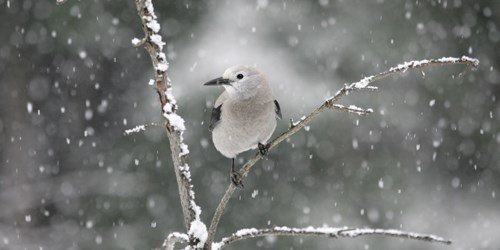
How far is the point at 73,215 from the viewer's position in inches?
411

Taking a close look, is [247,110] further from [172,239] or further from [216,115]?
[172,239]

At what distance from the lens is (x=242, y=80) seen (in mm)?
3947

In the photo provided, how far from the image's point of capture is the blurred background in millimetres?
9062

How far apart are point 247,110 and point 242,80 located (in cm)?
24

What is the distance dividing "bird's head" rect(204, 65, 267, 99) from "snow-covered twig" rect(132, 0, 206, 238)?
1982 millimetres

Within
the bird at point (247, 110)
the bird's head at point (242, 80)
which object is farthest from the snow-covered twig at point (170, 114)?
the bird at point (247, 110)

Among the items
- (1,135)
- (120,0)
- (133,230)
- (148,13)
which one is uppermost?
(120,0)

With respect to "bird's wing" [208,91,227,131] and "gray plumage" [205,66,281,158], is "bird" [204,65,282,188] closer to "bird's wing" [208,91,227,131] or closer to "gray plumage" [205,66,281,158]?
"gray plumage" [205,66,281,158]

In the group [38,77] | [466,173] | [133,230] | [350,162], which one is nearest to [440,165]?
[466,173]

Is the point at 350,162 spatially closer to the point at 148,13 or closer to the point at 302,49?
the point at 302,49

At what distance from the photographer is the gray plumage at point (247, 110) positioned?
3.96 m

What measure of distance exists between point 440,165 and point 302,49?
9.94 ft

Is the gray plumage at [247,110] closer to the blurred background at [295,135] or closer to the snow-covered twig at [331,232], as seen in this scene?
the snow-covered twig at [331,232]

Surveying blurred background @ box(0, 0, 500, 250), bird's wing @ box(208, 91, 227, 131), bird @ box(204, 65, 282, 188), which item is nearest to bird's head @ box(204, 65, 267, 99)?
bird @ box(204, 65, 282, 188)
